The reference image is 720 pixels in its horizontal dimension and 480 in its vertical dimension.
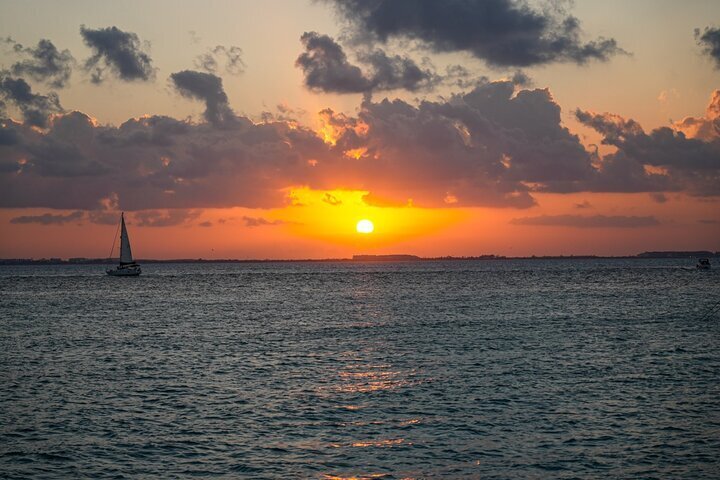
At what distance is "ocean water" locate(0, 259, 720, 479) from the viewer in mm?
30375

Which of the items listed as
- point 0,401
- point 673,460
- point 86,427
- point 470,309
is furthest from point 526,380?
point 470,309

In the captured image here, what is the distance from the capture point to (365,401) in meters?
42.3

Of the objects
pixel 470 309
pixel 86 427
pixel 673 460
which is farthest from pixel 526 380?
pixel 470 309

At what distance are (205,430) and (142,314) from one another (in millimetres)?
77917

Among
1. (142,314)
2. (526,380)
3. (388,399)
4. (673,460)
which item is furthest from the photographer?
(142,314)

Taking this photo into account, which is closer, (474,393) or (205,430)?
(205,430)

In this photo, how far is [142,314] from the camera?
4294 inches

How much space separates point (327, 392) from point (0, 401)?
20.0 m

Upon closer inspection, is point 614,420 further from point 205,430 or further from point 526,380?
point 205,430

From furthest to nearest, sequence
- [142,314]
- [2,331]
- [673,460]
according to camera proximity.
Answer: [142,314] → [2,331] → [673,460]

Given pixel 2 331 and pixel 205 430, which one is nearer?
pixel 205 430

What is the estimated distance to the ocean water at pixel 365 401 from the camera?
30375 millimetres

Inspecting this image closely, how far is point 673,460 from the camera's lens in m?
30.2

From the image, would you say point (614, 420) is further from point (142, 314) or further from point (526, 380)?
point (142, 314)
